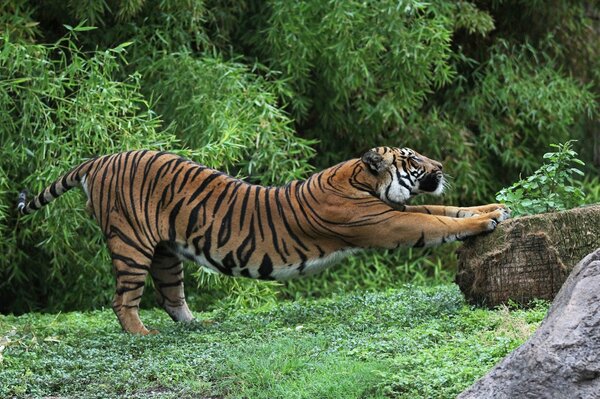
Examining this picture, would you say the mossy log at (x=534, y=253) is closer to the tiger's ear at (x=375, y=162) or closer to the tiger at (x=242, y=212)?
the tiger at (x=242, y=212)

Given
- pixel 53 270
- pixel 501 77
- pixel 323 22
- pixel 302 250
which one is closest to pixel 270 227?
pixel 302 250

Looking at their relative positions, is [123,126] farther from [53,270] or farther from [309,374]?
[309,374]

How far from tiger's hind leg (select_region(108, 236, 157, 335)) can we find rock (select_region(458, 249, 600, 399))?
3214 mm

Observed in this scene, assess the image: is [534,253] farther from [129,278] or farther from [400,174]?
[129,278]

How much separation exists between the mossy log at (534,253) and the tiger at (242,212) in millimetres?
577

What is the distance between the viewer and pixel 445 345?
5.05m

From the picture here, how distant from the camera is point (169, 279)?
6969 millimetres

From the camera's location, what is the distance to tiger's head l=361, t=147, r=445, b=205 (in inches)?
252

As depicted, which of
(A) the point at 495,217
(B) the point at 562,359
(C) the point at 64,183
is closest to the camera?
(B) the point at 562,359

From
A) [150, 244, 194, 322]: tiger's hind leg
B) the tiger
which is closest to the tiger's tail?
the tiger

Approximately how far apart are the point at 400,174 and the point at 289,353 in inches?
64.1

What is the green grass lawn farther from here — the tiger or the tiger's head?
the tiger's head

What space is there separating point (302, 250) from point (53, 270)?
2921 millimetres

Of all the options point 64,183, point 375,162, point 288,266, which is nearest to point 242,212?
point 288,266
